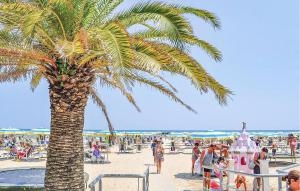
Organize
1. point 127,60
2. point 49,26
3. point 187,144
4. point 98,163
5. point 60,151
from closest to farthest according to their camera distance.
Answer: point 127,60
point 60,151
point 49,26
point 98,163
point 187,144

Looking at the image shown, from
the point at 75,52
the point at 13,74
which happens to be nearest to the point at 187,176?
the point at 13,74

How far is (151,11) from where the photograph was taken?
8.46 m

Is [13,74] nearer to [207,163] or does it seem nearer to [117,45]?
[117,45]

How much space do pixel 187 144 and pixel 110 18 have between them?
1230 inches

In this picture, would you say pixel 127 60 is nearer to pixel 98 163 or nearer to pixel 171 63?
pixel 171 63

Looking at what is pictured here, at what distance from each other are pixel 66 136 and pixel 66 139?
0.21ft

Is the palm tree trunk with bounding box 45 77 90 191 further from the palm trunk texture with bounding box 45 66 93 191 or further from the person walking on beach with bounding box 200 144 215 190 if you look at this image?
the person walking on beach with bounding box 200 144 215 190

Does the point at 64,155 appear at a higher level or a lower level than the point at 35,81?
lower

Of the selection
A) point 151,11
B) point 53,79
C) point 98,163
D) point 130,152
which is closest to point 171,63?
point 151,11

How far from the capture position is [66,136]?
8.45 metres

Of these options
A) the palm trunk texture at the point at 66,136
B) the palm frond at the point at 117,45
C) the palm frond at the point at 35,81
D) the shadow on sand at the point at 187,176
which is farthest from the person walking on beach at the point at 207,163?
the palm frond at the point at 35,81

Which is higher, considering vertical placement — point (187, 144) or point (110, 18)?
point (110, 18)

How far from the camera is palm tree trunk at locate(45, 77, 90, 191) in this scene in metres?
8.38

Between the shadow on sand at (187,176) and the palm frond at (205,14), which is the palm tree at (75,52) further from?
the shadow on sand at (187,176)
